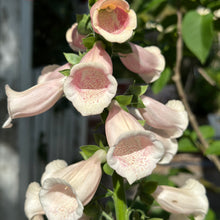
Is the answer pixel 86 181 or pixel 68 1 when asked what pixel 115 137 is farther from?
pixel 68 1

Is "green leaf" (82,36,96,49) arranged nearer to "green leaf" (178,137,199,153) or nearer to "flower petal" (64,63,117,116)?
"flower petal" (64,63,117,116)

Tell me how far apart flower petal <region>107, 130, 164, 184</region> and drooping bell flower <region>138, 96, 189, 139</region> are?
0.31 ft

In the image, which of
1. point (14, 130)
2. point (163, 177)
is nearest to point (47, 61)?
point (14, 130)

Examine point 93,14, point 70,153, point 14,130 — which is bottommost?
point 70,153

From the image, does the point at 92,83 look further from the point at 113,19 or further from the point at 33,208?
the point at 33,208

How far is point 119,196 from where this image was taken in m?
0.61

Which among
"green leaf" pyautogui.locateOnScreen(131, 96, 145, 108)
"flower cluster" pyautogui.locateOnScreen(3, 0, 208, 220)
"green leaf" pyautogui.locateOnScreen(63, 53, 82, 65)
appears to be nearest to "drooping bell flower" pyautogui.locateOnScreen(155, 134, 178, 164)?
"flower cluster" pyautogui.locateOnScreen(3, 0, 208, 220)

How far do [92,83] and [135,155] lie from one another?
0.14m

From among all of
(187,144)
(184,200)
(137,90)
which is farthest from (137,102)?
(187,144)

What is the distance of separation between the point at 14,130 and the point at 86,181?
2051 millimetres

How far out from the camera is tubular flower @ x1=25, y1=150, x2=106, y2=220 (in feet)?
1.85

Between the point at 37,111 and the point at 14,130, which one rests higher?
the point at 37,111

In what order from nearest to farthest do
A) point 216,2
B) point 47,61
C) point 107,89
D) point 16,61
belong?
point 107,89 → point 216,2 → point 16,61 → point 47,61

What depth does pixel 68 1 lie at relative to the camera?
304 cm
